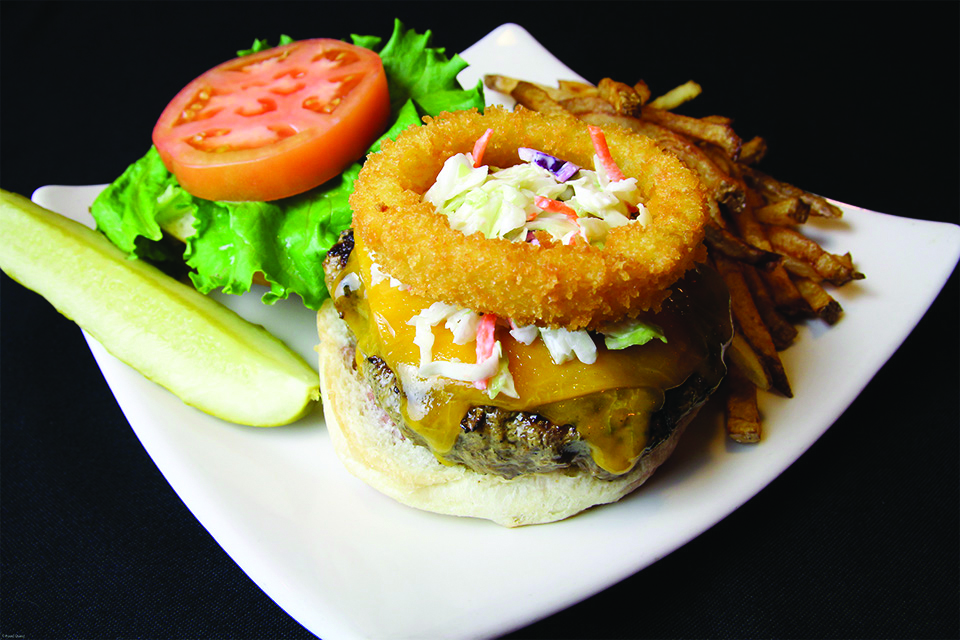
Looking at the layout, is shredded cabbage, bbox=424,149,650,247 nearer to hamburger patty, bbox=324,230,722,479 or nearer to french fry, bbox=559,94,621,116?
hamburger patty, bbox=324,230,722,479

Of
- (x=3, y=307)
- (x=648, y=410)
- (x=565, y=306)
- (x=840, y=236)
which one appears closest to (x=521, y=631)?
→ (x=648, y=410)

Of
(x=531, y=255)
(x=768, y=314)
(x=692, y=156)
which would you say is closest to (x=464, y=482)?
(x=531, y=255)

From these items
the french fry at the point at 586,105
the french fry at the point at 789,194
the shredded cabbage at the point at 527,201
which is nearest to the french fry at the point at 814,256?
the french fry at the point at 789,194

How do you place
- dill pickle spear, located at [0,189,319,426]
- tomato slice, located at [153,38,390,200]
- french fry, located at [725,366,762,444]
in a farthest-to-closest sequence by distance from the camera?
tomato slice, located at [153,38,390,200] → dill pickle spear, located at [0,189,319,426] → french fry, located at [725,366,762,444]

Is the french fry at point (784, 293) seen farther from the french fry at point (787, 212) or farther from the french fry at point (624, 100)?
the french fry at point (624, 100)

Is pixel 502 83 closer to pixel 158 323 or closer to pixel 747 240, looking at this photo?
pixel 747 240

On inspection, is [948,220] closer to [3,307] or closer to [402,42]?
[402,42]

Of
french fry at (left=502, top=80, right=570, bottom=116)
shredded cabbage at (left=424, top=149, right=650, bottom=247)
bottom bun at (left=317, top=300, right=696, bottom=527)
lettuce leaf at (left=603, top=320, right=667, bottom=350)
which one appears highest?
shredded cabbage at (left=424, top=149, right=650, bottom=247)

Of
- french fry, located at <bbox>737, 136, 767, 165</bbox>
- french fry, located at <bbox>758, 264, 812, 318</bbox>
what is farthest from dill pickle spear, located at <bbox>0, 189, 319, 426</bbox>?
french fry, located at <bbox>737, 136, 767, 165</bbox>
